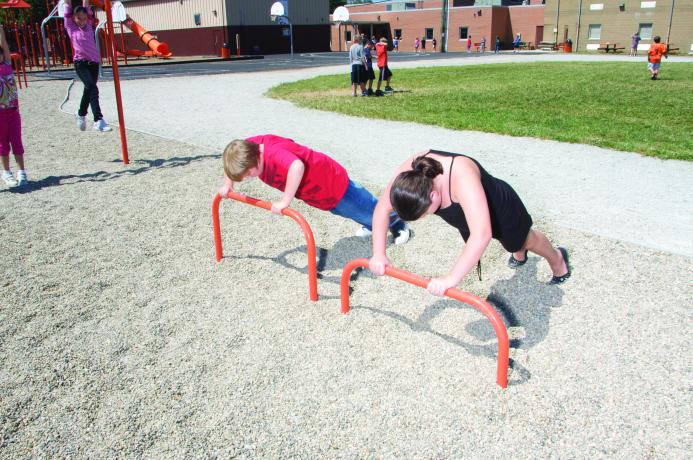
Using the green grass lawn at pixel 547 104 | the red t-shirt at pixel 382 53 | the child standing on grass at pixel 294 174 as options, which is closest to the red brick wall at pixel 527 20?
the green grass lawn at pixel 547 104

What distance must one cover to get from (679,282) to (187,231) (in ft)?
13.5

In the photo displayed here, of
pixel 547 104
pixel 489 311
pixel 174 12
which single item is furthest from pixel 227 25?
pixel 489 311

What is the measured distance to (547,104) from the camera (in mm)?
12656

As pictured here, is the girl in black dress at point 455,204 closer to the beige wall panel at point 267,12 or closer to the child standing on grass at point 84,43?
the child standing on grass at point 84,43

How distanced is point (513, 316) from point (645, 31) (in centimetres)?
5095

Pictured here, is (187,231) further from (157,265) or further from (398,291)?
(398,291)

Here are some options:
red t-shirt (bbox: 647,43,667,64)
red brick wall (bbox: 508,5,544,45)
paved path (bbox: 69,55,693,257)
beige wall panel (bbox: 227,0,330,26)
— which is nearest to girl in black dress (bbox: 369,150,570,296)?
paved path (bbox: 69,55,693,257)

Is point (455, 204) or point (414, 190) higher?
point (414, 190)

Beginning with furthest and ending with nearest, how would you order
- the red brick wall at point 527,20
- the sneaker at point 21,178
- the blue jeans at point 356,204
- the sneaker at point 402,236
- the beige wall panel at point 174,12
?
the red brick wall at point 527,20
the beige wall panel at point 174,12
the sneaker at point 21,178
the sneaker at point 402,236
the blue jeans at point 356,204

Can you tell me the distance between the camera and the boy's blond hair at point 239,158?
11.7 feet

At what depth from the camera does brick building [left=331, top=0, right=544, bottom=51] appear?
55031 millimetres

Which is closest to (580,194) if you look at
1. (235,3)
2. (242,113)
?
(242,113)

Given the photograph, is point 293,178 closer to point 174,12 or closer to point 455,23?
point 174,12

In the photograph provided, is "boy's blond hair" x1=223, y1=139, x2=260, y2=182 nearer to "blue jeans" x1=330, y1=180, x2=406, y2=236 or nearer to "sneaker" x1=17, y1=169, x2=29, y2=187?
"blue jeans" x1=330, y1=180, x2=406, y2=236
